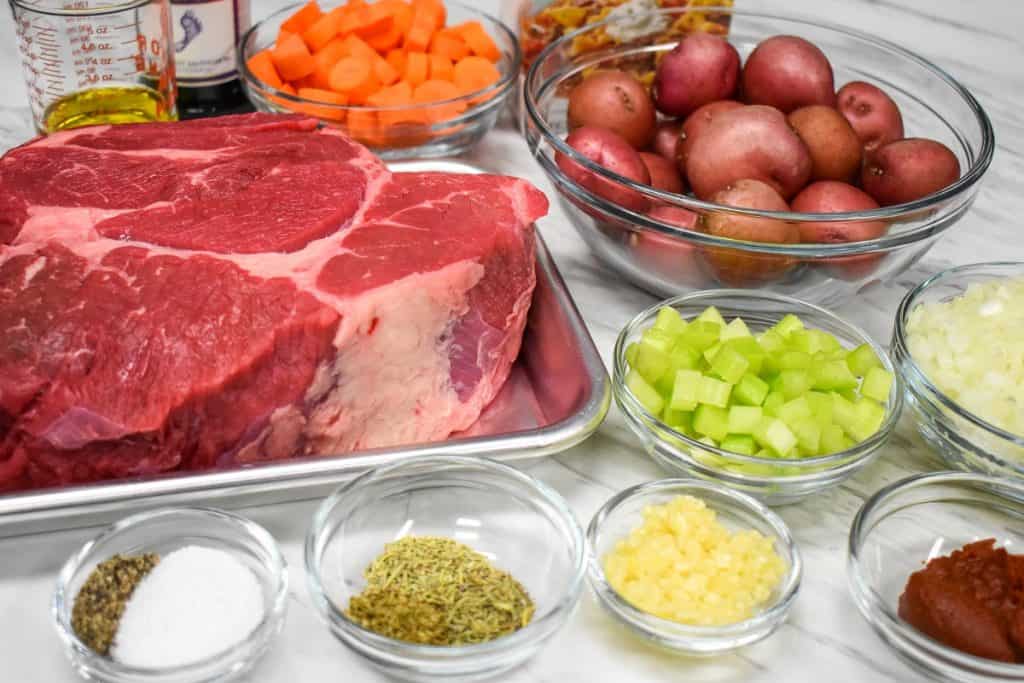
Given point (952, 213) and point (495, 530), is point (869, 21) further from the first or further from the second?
point (495, 530)

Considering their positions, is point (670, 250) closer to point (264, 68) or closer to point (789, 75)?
point (789, 75)

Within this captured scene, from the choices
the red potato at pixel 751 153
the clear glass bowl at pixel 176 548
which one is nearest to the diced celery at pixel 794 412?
the red potato at pixel 751 153

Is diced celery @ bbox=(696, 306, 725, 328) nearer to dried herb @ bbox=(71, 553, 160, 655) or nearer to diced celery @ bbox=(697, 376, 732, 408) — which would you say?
diced celery @ bbox=(697, 376, 732, 408)

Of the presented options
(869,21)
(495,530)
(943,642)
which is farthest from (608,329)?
(869,21)

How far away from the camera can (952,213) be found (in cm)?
164

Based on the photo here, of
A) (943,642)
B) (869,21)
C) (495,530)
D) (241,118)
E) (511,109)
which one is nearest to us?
(943,642)

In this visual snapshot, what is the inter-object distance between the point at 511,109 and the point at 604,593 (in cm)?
136

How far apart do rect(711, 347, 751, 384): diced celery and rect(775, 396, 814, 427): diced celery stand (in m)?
0.07

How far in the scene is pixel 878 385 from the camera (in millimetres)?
1456

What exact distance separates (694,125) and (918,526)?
718mm

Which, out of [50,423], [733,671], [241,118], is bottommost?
[733,671]

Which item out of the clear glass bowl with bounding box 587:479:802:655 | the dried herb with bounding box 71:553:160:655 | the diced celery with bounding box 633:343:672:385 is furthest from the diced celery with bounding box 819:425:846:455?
the dried herb with bounding box 71:553:160:655

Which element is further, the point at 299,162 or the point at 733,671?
the point at 299,162

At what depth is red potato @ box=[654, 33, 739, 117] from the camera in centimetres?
187
